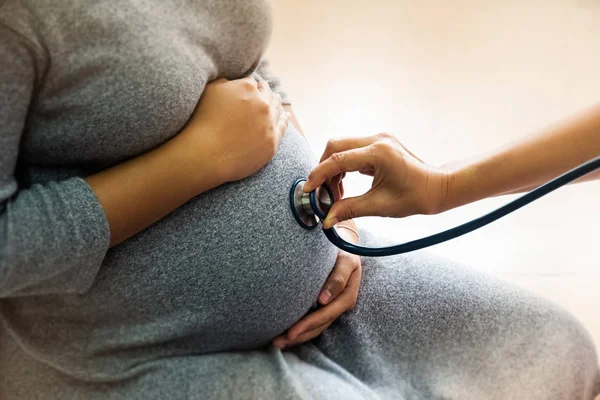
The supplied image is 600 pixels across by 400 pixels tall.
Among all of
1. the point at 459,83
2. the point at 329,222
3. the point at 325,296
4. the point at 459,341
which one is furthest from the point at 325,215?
the point at 459,83

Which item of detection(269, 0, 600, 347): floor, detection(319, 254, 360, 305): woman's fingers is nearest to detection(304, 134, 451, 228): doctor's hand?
detection(319, 254, 360, 305): woman's fingers

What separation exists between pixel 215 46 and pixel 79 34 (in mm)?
166

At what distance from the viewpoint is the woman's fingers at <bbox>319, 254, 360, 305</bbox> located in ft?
2.45

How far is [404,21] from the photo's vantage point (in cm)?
142

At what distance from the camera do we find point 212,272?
→ 0.62m

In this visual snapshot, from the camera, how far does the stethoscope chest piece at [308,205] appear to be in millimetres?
674

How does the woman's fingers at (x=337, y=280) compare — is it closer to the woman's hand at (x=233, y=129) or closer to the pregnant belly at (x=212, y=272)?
the pregnant belly at (x=212, y=272)

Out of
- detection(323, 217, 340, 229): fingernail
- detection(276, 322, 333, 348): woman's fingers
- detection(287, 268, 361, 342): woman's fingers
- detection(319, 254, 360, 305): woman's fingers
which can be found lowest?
detection(276, 322, 333, 348): woman's fingers

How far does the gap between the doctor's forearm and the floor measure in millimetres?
597

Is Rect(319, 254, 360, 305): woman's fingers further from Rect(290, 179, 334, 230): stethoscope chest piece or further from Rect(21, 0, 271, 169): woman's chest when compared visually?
Rect(21, 0, 271, 169): woman's chest

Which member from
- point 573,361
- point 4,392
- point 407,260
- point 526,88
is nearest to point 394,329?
point 407,260

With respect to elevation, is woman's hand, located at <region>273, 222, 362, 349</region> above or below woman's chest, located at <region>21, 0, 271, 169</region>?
below

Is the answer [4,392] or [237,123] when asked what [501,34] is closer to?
[237,123]

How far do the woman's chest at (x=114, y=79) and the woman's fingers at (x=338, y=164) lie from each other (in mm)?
175
